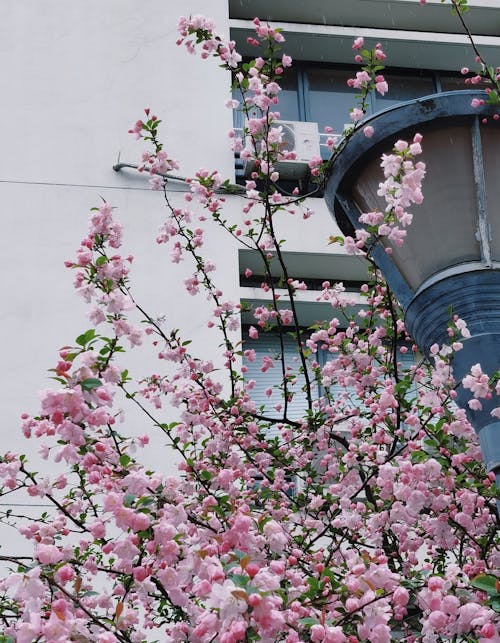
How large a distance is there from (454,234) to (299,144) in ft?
26.8

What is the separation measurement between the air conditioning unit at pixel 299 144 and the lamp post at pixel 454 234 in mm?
7589

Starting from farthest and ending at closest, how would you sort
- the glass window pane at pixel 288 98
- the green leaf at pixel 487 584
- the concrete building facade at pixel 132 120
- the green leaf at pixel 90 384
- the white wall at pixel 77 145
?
1. the glass window pane at pixel 288 98
2. the concrete building facade at pixel 132 120
3. the white wall at pixel 77 145
4. the green leaf at pixel 90 384
5. the green leaf at pixel 487 584

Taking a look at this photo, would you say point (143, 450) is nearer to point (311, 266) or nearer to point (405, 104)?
point (311, 266)

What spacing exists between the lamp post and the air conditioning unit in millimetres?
7589

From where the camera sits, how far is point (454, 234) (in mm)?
2760

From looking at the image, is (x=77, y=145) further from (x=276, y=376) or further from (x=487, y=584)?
(x=487, y=584)

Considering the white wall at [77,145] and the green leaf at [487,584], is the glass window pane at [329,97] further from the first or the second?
the green leaf at [487,584]

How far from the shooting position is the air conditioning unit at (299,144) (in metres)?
10.5

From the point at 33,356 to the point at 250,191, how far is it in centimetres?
380

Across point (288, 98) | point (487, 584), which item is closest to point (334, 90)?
point (288, 98)

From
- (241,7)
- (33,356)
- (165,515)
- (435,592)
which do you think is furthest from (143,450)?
(241,7)

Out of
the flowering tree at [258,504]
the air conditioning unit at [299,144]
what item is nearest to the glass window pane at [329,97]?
the air conditioning unit at [299,144]

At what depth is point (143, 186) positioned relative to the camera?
9.86 meters

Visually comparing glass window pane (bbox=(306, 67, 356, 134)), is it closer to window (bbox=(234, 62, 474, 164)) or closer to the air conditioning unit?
window (bbox=(234, 62, 474, 164))
